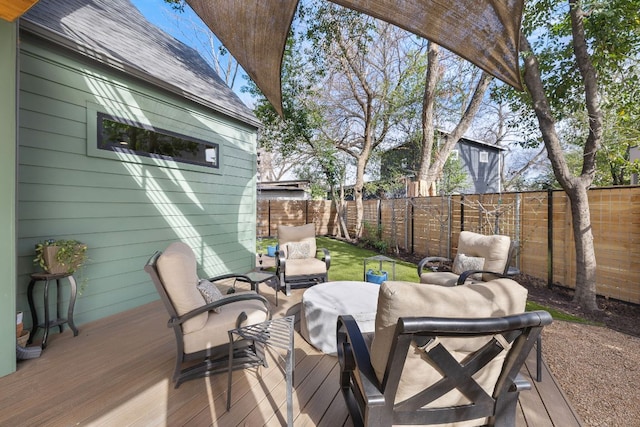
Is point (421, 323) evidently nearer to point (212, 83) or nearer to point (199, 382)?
point (199, 382)

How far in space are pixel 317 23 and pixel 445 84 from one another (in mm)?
5396

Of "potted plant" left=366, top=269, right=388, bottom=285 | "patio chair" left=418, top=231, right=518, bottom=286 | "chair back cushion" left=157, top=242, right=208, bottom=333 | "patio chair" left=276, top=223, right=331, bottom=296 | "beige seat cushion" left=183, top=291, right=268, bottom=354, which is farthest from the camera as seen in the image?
"potted plant" left=366, top=269, right=388, bottom=285

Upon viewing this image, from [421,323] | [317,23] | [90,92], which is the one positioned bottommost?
[421,323]

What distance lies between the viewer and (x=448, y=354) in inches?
50.1

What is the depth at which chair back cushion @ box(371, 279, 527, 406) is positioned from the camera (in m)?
1.25

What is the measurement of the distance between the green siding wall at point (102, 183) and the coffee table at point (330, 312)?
8.81 ft

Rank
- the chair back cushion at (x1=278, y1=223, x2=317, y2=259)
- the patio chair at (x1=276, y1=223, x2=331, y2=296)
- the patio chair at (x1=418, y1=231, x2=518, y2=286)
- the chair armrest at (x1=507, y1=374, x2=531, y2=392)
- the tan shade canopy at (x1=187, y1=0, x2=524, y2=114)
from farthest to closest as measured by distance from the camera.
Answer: the chair back cushion at (x1=278, y1=223, x2=317, y2=259), the patio chair at (x1=276, y1=223, x2=331, y2=296), the patio chair at (x1=418, y1=231, x2=518, y2=286), the tan shade canopy at (x1=187, y1=0, x2=524, y2=114), the chair armrest at (x1=507, y1=374, x2=531, y2=392)

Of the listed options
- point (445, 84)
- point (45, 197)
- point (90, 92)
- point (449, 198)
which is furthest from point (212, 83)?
point (445, 84)

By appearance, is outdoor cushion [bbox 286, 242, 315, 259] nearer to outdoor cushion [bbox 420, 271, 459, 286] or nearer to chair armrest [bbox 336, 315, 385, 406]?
outdoor cushion [bbox 420, 271, 459, 286]

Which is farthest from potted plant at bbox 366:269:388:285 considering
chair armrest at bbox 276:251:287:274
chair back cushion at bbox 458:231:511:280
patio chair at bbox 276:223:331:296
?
chair armrest at bbox 276:251:287:274

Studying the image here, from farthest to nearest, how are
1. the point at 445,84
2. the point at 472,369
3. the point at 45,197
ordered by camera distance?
the point at 445,84, the point at 45,197, the point at 472,369

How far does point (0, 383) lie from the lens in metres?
2.28

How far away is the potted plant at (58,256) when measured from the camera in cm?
293

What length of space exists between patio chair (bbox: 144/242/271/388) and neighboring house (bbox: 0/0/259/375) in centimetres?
146
